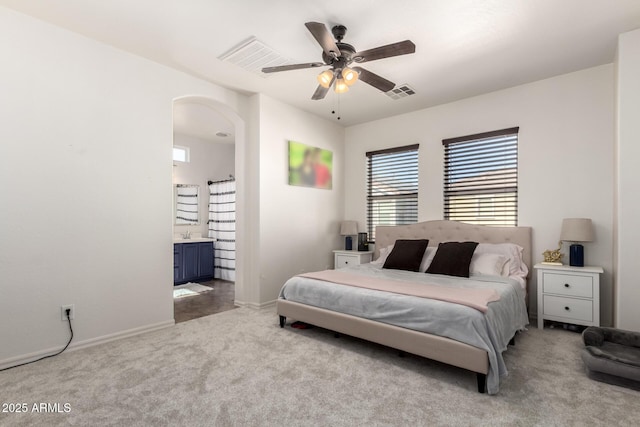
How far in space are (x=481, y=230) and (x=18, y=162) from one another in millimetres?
4905

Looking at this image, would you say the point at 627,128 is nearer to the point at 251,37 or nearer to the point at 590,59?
the point at 590,59

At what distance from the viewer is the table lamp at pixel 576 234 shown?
333 centimetres

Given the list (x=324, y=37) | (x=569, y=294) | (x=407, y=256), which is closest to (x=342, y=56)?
(x=324, y=37)

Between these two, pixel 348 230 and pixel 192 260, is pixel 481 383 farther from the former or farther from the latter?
pixel 192 260

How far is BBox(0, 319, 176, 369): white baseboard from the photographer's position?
8.48 ft

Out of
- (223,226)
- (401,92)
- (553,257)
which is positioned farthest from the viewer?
(223,226)

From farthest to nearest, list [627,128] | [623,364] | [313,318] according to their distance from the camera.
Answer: [313,318]
[627,128]
[623,364]

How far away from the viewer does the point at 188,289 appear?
5.49m

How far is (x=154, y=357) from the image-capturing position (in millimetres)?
2748

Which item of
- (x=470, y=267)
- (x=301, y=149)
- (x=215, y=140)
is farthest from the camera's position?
(x=215, y=140)

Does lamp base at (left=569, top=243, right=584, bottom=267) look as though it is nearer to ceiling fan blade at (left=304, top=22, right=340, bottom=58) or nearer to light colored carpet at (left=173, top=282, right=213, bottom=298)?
ceiling fan blade at (left=304, top=22, right=340, bottom=58)

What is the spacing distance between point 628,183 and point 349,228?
11.1 ft

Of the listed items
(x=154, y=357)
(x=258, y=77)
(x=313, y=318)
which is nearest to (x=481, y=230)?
(x=313, y=318)

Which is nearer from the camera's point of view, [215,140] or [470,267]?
[470,267]
